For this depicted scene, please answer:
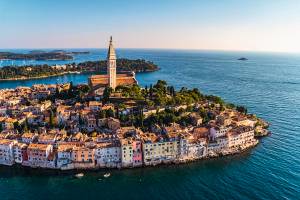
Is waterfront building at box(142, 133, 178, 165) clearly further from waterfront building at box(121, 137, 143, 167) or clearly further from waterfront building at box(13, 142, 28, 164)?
waterfront building at box(13, 142, 28, 164)

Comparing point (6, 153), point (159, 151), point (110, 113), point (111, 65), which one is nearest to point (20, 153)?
point (6, 153)

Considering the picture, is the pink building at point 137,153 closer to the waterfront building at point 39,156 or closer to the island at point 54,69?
the waterfront building at point 39,156

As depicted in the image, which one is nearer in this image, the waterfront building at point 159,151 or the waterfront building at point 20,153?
the waterfront building at point 20,153

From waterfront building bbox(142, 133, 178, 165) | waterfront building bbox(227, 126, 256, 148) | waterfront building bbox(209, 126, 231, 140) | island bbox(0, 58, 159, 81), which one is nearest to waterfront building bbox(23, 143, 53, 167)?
waterfront building bbox(142, 133, 178, 165)

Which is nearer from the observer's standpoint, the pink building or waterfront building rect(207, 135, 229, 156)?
the pink building

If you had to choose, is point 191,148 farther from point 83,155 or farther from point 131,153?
point 83,155

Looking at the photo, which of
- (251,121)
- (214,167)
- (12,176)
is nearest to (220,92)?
(251,121)

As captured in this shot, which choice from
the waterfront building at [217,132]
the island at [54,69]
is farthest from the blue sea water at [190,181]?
the island at [54,69]

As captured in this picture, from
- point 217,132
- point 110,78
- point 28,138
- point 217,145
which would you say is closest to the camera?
point 28,138

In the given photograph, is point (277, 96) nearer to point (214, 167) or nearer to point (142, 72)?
point (214, 167)
